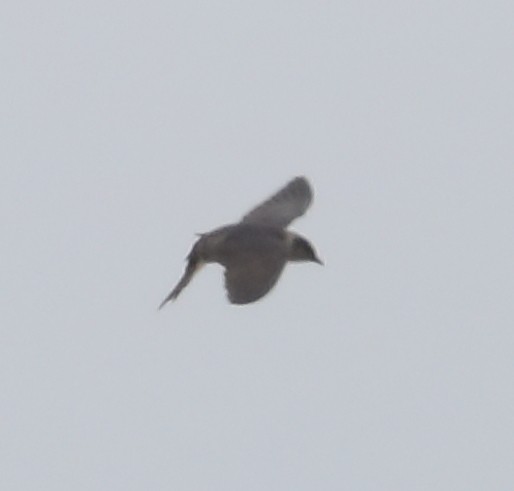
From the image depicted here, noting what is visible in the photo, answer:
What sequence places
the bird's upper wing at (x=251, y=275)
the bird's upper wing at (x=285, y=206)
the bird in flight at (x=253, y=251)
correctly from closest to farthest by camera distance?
1. the bird's upper wing at (x=251, y=275)
2. the bird in flight at (x=253, y=251)
3. the bird's upper wing at (x=285, y=206)

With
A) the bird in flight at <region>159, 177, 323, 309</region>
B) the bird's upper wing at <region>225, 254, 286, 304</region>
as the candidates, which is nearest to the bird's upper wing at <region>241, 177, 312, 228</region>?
the bird in flight at <region>159, 177, 323, 309</region>

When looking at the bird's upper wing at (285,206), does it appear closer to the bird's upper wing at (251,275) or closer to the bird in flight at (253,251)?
the bird in flight at (253,251)

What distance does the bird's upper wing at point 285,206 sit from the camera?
2669 centimetres

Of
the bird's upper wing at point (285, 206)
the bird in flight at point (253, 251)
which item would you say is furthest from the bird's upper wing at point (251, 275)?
the bird's upper wing at point (285, 206)

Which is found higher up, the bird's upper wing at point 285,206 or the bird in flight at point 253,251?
the bird's upper wing at point 285,206

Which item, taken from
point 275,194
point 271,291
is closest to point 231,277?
point 271,291

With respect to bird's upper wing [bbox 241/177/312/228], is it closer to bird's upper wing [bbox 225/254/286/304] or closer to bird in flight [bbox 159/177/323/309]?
bird in flight [bbox 159/177/323/309]

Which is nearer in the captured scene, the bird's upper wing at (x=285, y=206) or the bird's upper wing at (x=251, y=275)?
the bird's upper wing at (x=251, y=275)

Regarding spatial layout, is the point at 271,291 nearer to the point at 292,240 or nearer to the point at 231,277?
the point at 231,277

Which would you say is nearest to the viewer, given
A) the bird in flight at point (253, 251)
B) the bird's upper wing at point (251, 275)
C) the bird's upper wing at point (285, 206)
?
→ the bird's upper wing at point (251, 275)

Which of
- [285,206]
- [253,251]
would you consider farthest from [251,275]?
[285,206]

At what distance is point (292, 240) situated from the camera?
2547cm

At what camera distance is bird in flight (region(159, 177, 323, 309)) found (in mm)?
23484

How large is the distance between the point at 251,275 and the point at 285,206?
372cm
